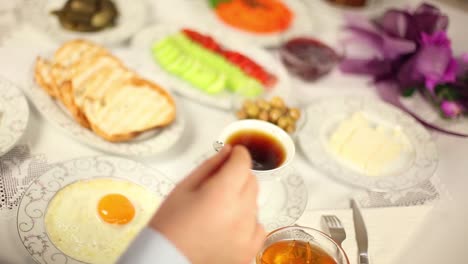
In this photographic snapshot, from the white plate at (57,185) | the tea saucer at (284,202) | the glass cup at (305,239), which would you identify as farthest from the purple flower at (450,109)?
the white plate at (57,185)

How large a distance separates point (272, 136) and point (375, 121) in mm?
494

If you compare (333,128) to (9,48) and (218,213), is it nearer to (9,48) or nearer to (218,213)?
(218,213)

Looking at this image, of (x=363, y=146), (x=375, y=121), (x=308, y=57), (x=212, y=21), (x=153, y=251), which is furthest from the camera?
(x=212, y=21)

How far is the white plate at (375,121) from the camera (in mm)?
1306

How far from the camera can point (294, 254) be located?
3.18 ft

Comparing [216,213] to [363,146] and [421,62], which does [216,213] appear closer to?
[363,146]

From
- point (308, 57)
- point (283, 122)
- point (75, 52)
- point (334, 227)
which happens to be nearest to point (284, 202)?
point (334, 227)

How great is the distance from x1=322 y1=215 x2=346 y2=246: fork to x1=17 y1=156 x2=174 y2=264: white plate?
37cm

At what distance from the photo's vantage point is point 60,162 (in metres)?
1.10

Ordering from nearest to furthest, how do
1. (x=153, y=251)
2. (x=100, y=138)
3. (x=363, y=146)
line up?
(x=153, y=251) < (x=100, y=138) < (x=363, y=146)

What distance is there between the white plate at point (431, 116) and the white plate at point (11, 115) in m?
1.18

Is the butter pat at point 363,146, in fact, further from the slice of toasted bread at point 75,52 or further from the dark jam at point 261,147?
the slice of toasted bread at point 75,52

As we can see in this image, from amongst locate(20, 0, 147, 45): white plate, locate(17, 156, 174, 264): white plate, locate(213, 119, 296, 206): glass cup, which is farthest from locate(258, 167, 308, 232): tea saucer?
locate(20, 0, 147, 45): white plate

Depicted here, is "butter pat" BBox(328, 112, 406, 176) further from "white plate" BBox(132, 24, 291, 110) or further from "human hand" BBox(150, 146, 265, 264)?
"human hand" BBox(150, 146, 265, 264)
